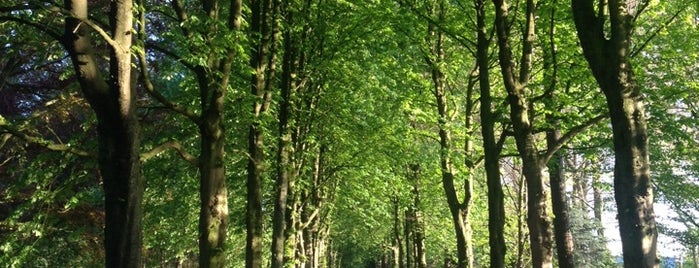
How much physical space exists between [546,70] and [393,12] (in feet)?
12.3

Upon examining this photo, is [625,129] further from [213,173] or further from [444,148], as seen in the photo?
[444,148]

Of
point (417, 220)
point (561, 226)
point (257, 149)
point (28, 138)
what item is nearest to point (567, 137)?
point (561, 226)

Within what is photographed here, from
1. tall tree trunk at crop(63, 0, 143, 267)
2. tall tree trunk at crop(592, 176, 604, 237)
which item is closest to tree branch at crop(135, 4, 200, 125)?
tall tree trunk at crop(63, 0, 143, 267)

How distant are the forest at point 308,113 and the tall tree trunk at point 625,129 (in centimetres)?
2

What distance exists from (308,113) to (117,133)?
823 cm

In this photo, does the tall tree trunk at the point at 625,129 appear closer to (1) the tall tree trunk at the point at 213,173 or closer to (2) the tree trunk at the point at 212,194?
(1) the tall tree trunk at the point at 213,173

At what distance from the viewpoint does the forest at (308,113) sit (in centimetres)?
632

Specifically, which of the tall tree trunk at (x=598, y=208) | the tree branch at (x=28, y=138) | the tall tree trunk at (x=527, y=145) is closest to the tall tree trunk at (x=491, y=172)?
the tall tree trunk at (x=527, y=145)

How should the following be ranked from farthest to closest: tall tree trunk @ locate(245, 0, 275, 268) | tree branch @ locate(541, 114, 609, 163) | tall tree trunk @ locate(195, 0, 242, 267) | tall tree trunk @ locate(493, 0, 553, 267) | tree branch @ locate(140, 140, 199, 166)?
1. tall tree trunk @ locate(245, 0, 275, 268)
2. tree branch @ locate(541, 114, 609, 163)
3. tall tree trunk @ locate(195, 0, 242, 267)
4. tall tree trunk @ locate(493, 0, 553, 267)
5. tree branch @ locate(140, 140, 199, 166)

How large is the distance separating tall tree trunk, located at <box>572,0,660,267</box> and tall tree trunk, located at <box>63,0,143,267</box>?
526 cm

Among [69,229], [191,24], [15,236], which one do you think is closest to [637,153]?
[191,24]

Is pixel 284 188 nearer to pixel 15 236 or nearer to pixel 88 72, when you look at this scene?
pixel 15 236

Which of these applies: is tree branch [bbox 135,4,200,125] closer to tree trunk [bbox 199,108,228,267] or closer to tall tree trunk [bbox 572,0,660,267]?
tree trunk [bbox 199,108,228,267]

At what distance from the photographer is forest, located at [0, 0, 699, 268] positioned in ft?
20.7
